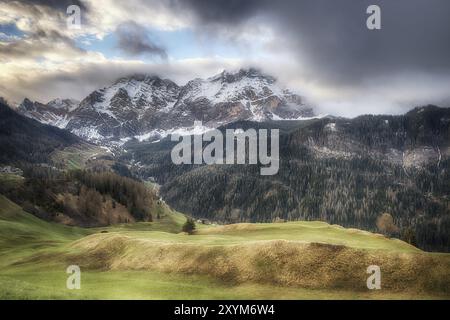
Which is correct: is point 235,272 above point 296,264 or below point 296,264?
below

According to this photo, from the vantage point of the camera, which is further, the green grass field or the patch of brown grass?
the patch of brown grass

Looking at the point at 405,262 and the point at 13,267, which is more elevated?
the point at 405,262

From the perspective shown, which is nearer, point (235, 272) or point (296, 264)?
point (296, 264)

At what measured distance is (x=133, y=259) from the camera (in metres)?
63.8

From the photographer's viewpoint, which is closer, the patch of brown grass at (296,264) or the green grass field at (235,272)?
the green grass field at (235,272)

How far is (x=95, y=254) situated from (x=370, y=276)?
42.6m
